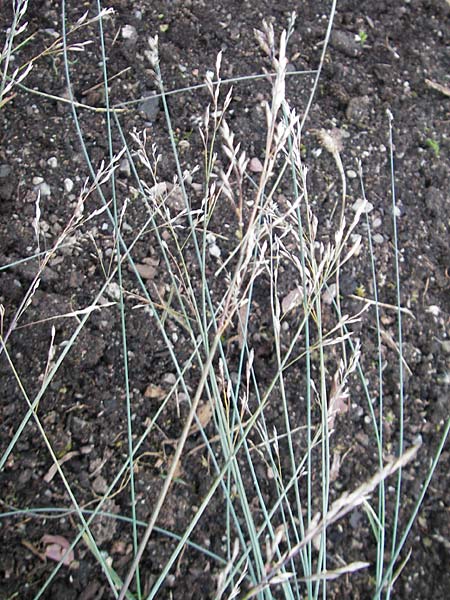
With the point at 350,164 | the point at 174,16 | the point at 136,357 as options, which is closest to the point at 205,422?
the point at 136,357

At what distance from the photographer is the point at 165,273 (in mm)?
1359

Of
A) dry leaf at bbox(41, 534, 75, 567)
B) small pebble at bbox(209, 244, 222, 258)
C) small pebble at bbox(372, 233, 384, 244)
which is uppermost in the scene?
small pebble at bbox(209, 244, 222, 258)

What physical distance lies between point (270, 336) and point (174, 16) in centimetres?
89

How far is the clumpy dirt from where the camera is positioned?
3.74 ft

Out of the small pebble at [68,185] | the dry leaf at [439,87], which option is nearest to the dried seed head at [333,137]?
the dry leaf at [439,87]

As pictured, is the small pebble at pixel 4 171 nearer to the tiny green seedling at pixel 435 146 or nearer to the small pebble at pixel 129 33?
the small pebble at pixel 129 33

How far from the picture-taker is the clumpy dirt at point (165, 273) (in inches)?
44.9

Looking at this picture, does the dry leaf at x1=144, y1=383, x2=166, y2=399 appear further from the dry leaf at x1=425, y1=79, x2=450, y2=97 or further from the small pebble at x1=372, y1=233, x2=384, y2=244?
the dry leaf at x1=425, y1=79, x2=450, y2=97

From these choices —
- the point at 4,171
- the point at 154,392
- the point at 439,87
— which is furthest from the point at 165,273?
the point at 439,87

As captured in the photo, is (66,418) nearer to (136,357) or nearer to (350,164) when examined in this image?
(136,357)

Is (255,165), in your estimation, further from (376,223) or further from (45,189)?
(45,189)

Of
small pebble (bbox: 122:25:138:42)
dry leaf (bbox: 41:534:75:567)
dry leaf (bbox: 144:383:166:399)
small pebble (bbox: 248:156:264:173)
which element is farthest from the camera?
small pebble (bbox: 122:25:138:42)

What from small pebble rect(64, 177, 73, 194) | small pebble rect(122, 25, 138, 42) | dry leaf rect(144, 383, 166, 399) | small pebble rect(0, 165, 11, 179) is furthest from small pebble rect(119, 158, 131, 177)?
dry leaf rect(144, 383, 166, 399)

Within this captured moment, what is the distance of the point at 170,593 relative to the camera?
1.09 metres
